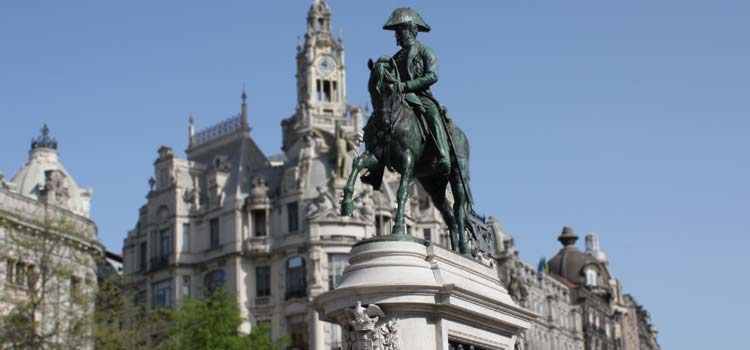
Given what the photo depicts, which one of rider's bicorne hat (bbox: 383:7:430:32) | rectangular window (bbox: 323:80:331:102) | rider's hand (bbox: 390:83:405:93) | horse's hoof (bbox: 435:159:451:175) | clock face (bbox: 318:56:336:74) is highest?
clock face (bbox: 318:56:336:74)

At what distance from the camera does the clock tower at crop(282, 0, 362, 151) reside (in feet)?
225

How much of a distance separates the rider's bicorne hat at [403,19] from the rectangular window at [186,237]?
52.5m

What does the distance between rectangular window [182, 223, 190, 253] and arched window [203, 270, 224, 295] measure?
2.08 metres

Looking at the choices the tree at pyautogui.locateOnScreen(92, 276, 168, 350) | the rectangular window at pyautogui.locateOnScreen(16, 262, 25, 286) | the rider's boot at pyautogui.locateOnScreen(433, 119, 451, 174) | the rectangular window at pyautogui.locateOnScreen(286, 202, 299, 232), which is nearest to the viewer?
the rider's boot at pyautogui.locateOnScreen(433, 119, 451, 174)

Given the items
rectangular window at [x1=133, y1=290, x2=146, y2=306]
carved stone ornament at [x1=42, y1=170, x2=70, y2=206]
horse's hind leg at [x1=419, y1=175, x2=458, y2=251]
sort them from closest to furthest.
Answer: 1. horse's hind leg at [x1=419, y1=175, x2=458, y2=251]
2. carved stone ornament at [x1=42, y1=170, x2=70, y2=206]
3. rectangular window at [x1=133, y1=290, x2=146, y2=306]

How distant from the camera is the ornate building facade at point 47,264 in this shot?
38250mm

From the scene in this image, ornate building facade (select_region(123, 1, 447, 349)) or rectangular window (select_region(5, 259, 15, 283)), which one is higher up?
ornate building facade (select_region(123, 1, 447, 349))

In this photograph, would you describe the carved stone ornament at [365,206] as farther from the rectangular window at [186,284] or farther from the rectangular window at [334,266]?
the rectangular window at [186,284]

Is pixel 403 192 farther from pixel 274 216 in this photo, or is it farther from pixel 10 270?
pixel 274 216

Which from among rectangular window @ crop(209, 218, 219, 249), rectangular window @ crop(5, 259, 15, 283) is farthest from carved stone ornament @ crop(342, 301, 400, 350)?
rectangular window @ crop(209, 218, 219, 249)

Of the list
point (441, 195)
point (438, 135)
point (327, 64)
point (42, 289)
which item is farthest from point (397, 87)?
point (327, 64)

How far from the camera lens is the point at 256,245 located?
6462cm

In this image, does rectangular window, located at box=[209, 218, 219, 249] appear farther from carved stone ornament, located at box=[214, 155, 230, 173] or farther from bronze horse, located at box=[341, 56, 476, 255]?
bronze horse, located at box=[341, 56, 476, 255]

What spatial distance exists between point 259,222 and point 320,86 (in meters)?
10.0
